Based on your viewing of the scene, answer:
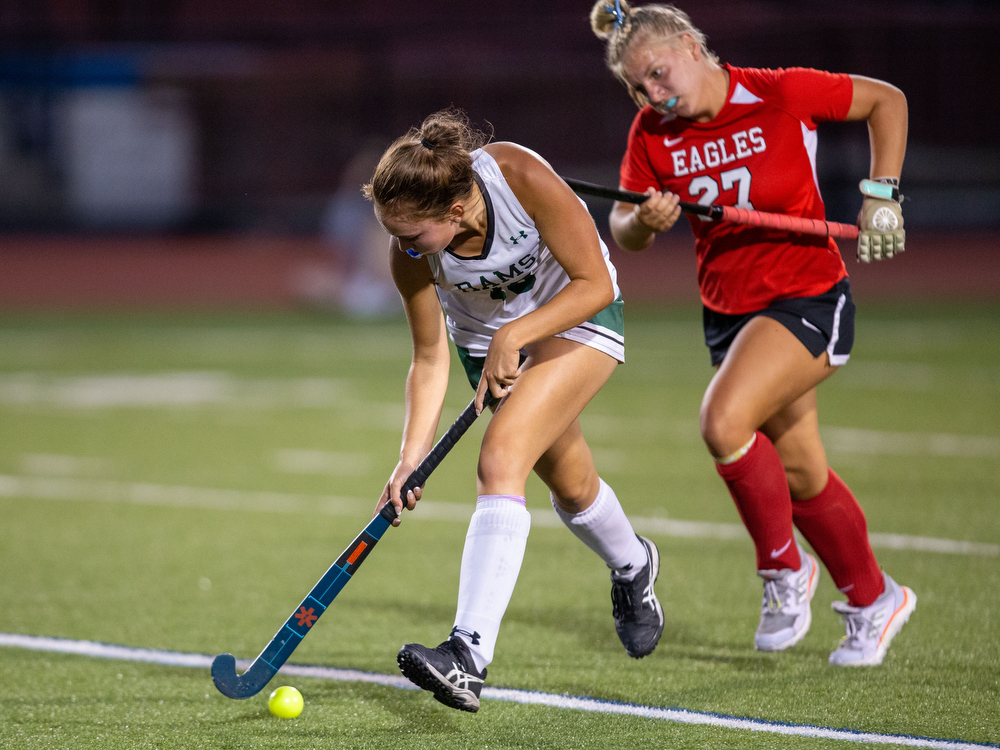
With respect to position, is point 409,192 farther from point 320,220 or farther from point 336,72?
point 336,72

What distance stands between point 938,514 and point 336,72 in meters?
17.4

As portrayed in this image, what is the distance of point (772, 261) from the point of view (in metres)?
3.81

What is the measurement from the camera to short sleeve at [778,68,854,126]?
375 centimetres

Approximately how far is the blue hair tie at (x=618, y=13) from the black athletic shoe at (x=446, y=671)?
1.93 m

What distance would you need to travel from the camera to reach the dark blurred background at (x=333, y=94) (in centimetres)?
1992

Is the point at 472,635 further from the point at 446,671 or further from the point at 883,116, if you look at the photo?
the point at 883,116

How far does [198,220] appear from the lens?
1939 centimetres

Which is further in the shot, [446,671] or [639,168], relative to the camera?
[639,168]

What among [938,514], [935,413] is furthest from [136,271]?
[938,514]

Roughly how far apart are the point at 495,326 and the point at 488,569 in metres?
0.74

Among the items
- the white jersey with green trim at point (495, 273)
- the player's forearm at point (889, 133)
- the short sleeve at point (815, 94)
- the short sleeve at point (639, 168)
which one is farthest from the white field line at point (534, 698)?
the short sleeve at point (815, 94)

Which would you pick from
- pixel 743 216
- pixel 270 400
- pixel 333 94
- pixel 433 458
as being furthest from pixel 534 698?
pixel 333 94

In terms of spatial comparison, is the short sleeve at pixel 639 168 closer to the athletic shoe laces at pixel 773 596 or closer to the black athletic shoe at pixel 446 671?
the athletic shoe laces at pixel 773 596

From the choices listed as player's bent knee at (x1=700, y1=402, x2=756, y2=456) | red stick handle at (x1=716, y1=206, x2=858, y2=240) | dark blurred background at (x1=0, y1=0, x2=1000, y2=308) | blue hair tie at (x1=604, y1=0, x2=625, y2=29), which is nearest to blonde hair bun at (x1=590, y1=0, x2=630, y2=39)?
blue hair tie at (x1=604, y1=0, x2=625, y2=29)
